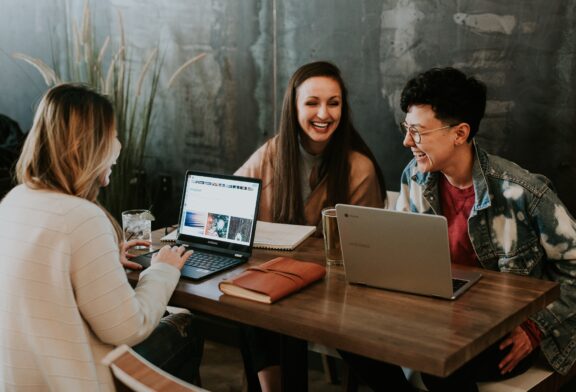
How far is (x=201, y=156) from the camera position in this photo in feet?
12.2

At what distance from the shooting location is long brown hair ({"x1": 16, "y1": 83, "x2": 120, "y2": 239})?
1695 millimetres

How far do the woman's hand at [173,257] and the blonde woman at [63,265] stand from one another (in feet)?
0.84

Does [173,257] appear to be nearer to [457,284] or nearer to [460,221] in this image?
[457,284]

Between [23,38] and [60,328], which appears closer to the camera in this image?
[60,328]

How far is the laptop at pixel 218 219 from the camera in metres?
2.20

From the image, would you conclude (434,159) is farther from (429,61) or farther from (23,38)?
(23,38)

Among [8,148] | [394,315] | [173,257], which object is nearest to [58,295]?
[173,257]

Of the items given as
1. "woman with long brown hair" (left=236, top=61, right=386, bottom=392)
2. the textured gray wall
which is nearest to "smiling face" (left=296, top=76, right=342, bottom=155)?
"woman with long brown hair" (left=236, top=61, right=386, bottom=392)

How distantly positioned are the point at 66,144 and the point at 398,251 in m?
0.81

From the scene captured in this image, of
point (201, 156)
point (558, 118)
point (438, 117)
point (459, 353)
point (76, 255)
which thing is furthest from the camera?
point (201, 156)

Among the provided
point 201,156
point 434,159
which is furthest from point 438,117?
point 201,156

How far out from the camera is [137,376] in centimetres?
130

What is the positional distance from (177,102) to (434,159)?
180cm

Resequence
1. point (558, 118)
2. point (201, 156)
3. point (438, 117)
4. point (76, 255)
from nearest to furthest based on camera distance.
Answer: point (76, 255) → point (438, 117) → point (558, 118) → point (201, 156)
